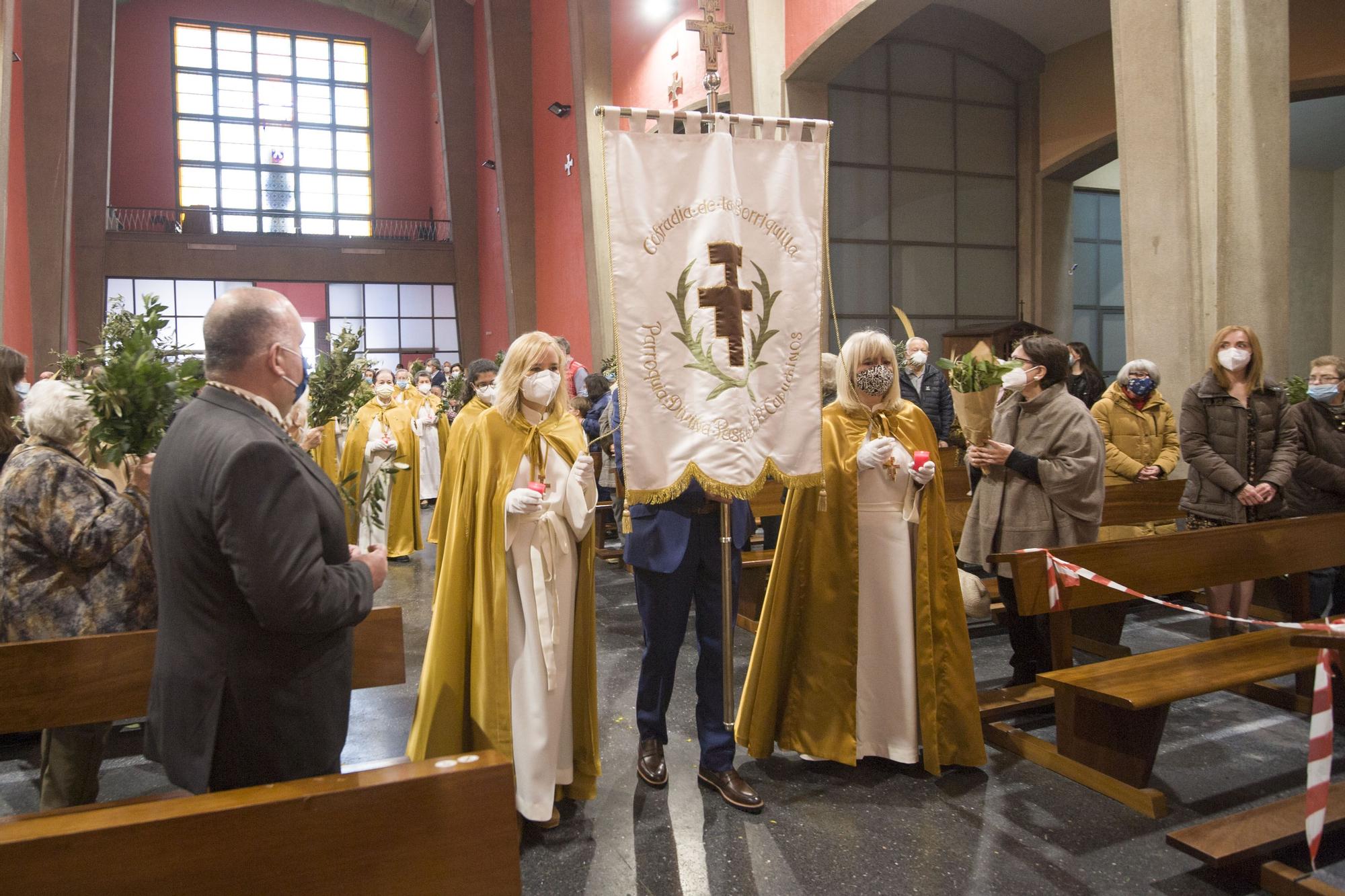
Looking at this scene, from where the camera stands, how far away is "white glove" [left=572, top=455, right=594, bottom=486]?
3.01 metres

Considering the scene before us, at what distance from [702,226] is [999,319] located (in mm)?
11873

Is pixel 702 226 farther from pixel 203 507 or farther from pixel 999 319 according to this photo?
pixel 999 319

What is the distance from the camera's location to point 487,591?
3.06 m

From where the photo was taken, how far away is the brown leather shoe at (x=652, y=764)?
3.40m

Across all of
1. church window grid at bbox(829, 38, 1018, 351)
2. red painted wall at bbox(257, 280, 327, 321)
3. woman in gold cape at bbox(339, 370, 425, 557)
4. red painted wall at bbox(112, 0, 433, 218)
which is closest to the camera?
woman in gold cape at bbox(339, 370, 425, 557)

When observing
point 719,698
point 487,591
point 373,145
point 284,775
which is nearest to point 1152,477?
point 719,698

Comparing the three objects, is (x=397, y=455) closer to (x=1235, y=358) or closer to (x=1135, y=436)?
(x=1135, y=436)

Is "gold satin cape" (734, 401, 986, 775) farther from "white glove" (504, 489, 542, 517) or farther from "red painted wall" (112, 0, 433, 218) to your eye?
"red painted wall" (112, 0, 433, 218)

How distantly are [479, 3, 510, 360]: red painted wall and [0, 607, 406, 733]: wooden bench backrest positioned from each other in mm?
17578

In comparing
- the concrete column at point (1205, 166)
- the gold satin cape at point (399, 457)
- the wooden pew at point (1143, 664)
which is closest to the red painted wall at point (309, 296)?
the gold satin cape at point (399, 457)

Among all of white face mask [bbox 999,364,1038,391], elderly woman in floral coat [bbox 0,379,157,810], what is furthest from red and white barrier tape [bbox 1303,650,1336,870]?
elderly woman in floral coat [bbox 0,379,157,810]

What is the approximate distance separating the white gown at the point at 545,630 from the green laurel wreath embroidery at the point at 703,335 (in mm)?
558

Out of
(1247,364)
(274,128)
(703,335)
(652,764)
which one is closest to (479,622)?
(652,764)

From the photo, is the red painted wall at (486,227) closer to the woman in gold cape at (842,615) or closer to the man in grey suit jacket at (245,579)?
the woman in gold cape at (842,615)
